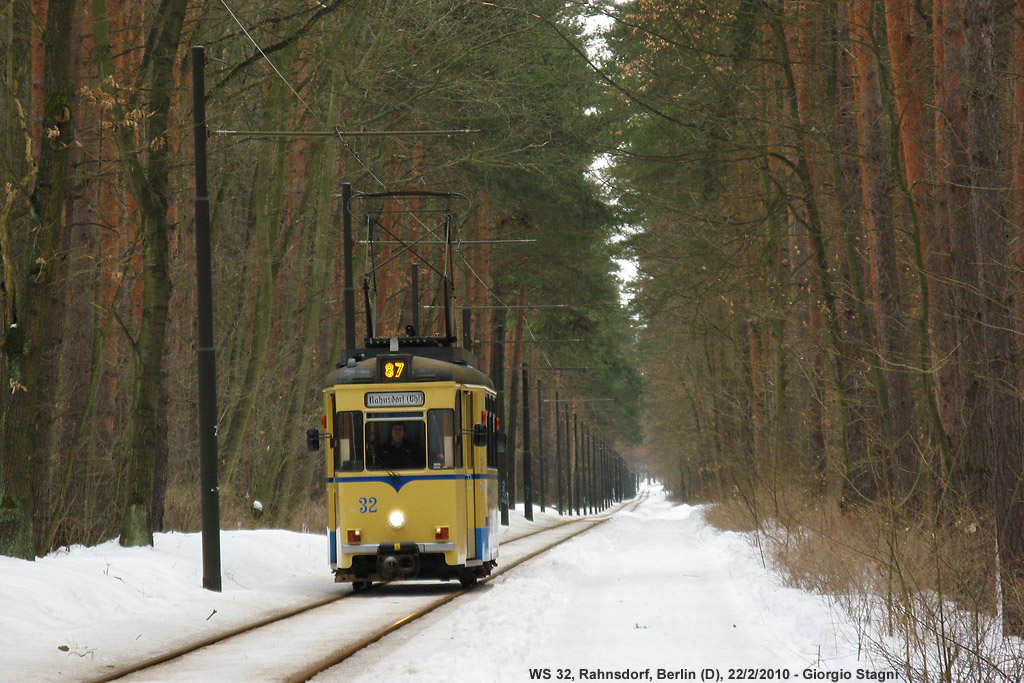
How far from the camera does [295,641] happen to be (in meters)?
12.2

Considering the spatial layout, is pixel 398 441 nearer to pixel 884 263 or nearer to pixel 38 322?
pixel 38 322

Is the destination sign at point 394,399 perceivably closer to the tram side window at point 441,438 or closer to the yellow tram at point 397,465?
the yellow tram at point 397,465

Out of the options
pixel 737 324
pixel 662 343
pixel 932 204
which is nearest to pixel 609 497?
pixel 662 343

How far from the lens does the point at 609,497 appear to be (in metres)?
131

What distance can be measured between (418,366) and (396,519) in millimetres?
2072

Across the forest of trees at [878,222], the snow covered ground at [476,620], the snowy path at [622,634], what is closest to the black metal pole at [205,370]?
the snow covered ground at [476,620]

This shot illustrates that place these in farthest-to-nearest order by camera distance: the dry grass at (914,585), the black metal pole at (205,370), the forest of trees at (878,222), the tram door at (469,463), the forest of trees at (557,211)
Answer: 1. the tram door at (469,463)
2. the black metal pole at (205,370)
3. the forest of trees at (557,211)
4. the forest of trees at (878,222)
5. the dry grass at (914,585)

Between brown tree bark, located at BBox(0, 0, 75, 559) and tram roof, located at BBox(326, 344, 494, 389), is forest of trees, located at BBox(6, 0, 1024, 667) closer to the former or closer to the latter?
brown tree bark, located at BBox(0, 0, 75, 559)

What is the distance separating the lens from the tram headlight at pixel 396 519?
56.8 ft

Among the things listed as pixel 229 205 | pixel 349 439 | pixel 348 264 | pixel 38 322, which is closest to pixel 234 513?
pixel 348 264

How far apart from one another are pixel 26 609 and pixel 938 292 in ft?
33.3

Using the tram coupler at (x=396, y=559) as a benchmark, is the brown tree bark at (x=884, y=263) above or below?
above

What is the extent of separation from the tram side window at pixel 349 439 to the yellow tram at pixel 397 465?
0.5 inches

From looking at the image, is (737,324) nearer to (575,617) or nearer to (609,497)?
(575,617)
